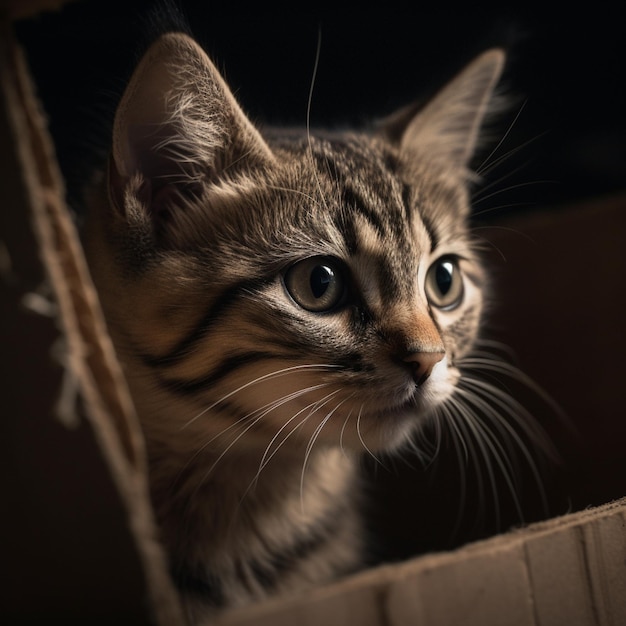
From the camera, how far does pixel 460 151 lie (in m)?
1.12

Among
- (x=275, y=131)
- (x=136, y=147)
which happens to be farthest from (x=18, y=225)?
(x=275, y=131)

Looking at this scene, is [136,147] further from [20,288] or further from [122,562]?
[122,562]

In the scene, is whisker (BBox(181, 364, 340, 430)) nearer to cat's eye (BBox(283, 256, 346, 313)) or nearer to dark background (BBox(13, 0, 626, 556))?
cat's eye (BBox(283, 256, 346, 313))

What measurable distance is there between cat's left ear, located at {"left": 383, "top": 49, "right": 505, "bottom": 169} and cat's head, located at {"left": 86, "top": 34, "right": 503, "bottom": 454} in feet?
0.74

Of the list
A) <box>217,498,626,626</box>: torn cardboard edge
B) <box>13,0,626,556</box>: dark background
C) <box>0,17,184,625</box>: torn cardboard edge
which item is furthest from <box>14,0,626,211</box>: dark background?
<box>217,498,626,626</box>: torn cardboard edge

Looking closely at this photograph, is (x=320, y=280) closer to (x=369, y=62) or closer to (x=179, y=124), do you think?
(x=179, y=124)

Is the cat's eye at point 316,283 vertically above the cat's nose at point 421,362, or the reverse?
the cat's eye at point 316,283

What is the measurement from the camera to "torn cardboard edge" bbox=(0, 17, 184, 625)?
1.78 feet

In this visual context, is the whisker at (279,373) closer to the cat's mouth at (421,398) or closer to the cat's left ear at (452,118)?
the cat's mouth at (421,398)

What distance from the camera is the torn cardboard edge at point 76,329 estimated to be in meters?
0.54

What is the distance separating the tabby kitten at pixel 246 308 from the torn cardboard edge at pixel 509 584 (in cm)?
19

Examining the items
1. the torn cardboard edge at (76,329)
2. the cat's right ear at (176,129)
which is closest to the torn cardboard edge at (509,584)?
the torn cardboard edge at (76,329)

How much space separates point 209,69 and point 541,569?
2.15ft

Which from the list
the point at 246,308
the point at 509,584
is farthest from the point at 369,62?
the point at 509,584
